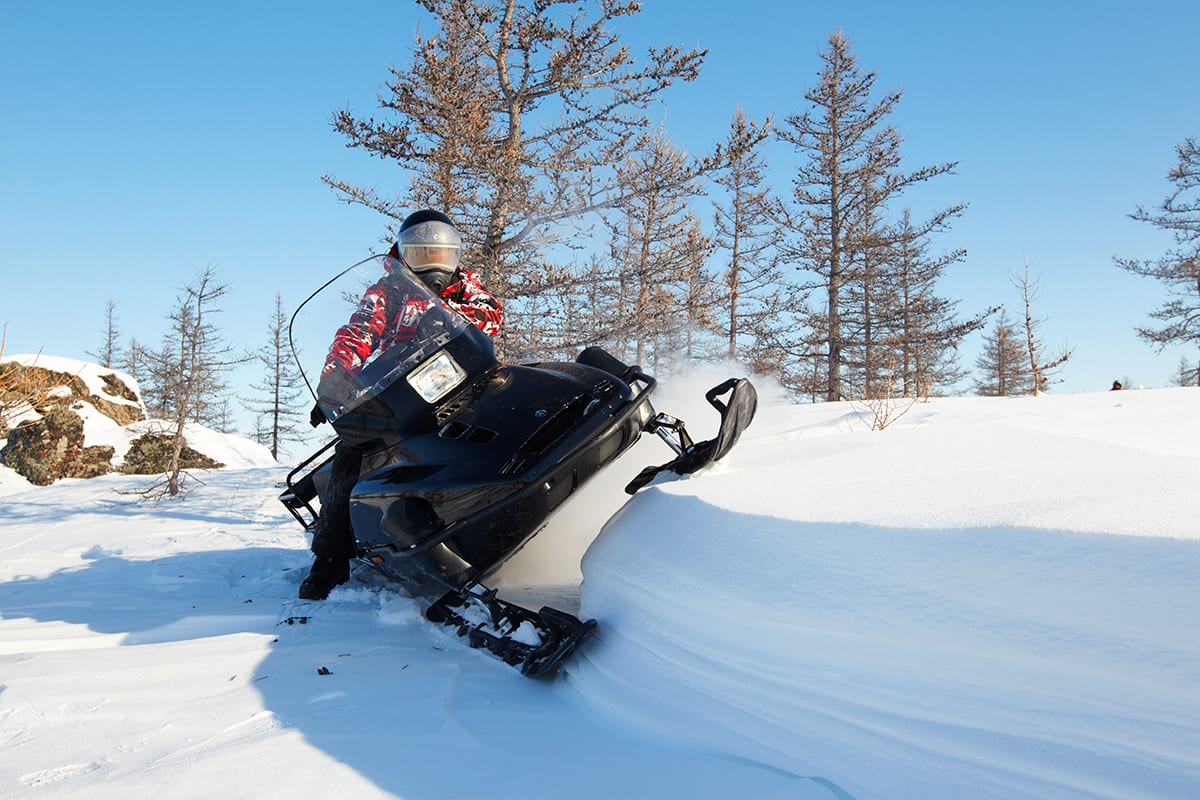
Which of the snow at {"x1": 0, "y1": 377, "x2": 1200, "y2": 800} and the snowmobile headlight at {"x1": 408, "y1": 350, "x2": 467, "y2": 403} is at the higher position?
the snowmobile headlight at {"x1": 408, "y1": 350, "x2": 467, "y2": 403}

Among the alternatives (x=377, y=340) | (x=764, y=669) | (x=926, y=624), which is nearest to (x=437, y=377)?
(x=377, y=340)

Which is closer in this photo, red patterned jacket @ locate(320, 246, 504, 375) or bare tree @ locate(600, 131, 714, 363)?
red patterned jacket @ locate(320, 246, 504, 375)

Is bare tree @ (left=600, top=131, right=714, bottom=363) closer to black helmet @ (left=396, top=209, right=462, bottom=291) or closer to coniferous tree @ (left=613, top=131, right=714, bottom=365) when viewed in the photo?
coniferous tree @ (left=613, top=131, right=714, bottom=365)

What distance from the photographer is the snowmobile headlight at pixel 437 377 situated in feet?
10.4

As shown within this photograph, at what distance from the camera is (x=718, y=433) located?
10.4ft

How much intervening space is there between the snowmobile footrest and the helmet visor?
1.77 metres

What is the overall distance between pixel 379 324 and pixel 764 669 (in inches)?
92.8

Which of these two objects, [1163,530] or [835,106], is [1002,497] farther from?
[835,106]

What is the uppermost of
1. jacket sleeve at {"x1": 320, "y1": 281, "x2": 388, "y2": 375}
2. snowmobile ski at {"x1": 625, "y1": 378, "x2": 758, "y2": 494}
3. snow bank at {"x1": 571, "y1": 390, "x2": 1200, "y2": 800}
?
jacket sleeve at {"x1": 320, "y1": 281, "x2": 388, "y2": 375}

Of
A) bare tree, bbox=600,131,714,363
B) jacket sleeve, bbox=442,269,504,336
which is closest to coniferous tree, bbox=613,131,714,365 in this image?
bare tree, bbox=600,131,714,363

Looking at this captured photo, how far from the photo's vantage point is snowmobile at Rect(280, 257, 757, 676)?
2775 millimetres

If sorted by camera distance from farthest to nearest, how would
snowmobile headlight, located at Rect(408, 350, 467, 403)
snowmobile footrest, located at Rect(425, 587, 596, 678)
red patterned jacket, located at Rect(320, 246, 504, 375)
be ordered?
1. red patterned jacket, located at Rect(320, 246, 504, 375)
2. snowmobile headlight, located at Rect(408, 350, 467, 403)
3. snowmobile footrest, located at Rect(425, 587, 596, 678)

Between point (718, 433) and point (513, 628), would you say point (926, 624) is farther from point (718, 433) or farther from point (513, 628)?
point (513, 628)

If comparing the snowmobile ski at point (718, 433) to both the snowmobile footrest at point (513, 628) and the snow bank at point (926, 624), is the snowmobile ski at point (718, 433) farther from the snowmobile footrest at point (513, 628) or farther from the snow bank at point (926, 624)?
the snowmobile footrest at point (513, 628)
